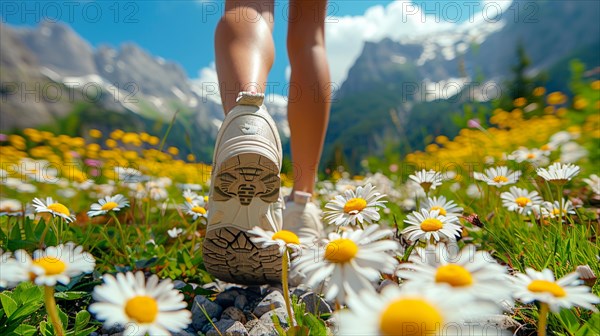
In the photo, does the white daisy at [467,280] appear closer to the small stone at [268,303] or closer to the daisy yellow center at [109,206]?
the small stone at [268,303]

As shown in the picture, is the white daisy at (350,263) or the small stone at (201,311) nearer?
the white daisy at (350,263)

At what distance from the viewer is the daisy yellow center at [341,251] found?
622 mm

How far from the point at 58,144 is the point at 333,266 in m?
4.04

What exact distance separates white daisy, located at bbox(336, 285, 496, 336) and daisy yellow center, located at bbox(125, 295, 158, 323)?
0.79 ft

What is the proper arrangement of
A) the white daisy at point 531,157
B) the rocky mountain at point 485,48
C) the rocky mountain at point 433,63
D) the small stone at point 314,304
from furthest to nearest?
the rocky mountain at point 485,48
the rocky mountain at point 433,63
the white daisy at point 531,157
the small stone at point 314,304

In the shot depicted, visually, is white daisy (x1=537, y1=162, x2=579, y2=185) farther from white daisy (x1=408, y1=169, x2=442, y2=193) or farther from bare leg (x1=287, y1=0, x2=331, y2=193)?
bare leg (x1=287, y1=0, x2=331, y2=193)

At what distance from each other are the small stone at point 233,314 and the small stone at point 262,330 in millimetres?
92

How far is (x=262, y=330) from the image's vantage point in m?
0.97

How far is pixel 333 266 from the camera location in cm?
62

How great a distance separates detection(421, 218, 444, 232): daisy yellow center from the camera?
3.27ft

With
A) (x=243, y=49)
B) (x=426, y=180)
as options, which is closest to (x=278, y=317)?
(x=426, y=180)

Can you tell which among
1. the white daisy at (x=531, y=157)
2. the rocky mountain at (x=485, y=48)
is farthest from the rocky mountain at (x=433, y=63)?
the white daisy at (x=531, y=157)

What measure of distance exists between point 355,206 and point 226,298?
0.47 meters

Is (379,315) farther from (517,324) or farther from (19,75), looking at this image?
(19,75)
